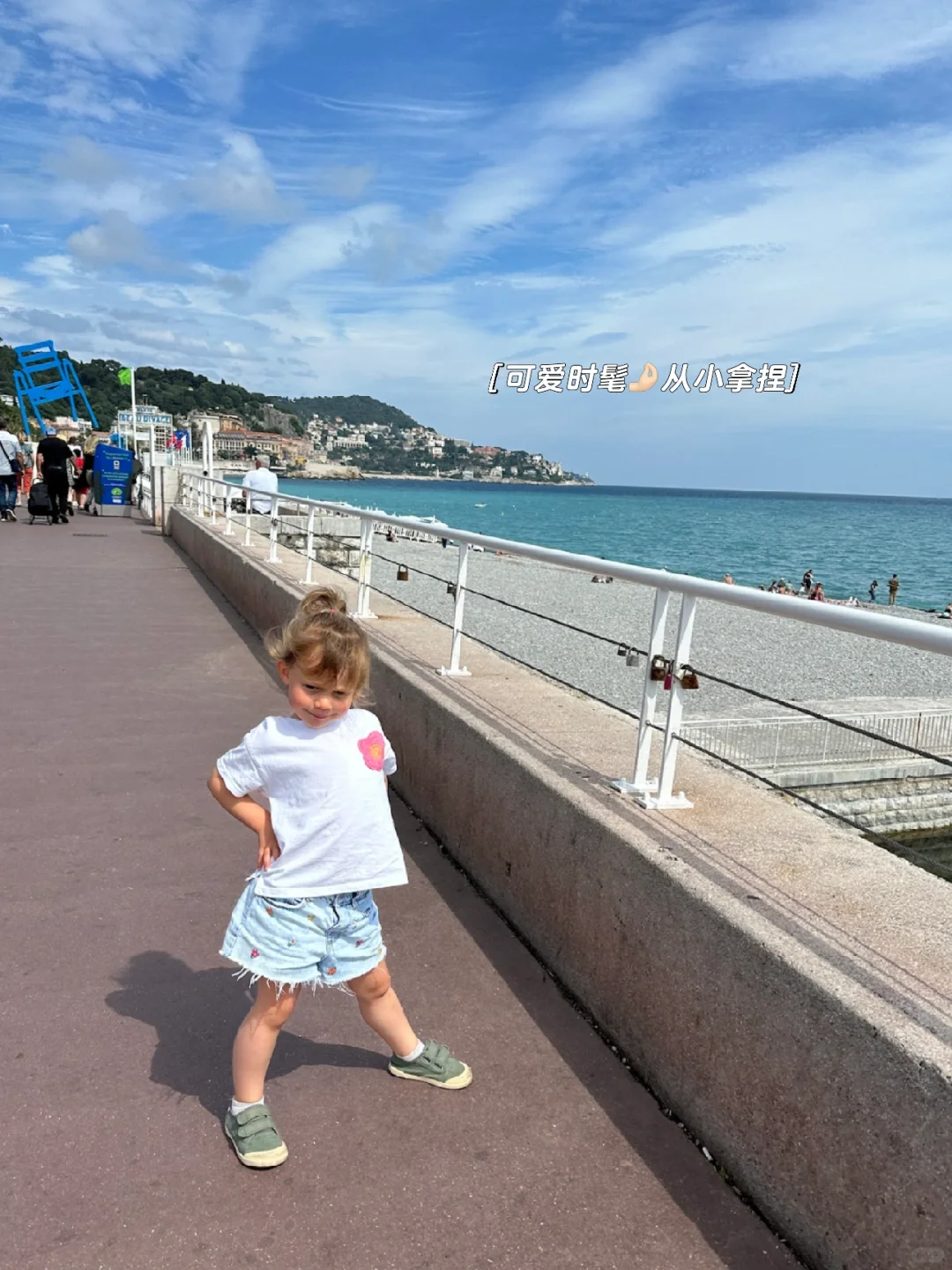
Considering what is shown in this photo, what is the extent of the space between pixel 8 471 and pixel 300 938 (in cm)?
1968

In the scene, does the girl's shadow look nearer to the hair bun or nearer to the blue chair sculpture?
the hair bun

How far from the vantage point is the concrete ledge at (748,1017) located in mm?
1799

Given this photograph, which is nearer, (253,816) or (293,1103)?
(253,816)

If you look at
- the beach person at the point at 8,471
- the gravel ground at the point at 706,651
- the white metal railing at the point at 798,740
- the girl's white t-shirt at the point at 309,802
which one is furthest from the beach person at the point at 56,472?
the girl's white t-shirt at the point at 309,802

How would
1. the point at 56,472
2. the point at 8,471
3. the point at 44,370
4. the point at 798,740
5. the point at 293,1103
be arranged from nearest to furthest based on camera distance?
the point at 293,1103 < the point at 798,740 < the point at 8,471 < the point at 56,472 < the point at 44,370

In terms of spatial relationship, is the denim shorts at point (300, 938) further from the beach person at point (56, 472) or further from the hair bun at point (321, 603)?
the beach person at point (56, 472)

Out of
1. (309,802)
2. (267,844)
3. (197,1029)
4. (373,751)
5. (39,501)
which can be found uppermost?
(373,751)

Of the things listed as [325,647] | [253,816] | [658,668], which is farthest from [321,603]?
[658,668]

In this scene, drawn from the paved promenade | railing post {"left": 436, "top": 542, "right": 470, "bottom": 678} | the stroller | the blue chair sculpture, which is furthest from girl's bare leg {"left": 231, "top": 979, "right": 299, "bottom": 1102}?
the blue chair sculpture

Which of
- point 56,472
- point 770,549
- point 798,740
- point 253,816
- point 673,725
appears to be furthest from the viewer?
point 770,549

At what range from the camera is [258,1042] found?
2434 mm

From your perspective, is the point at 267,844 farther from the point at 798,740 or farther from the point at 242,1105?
the point at 798,740

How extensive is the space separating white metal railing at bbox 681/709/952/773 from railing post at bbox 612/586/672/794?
6.15m

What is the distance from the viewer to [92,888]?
3.77 m
